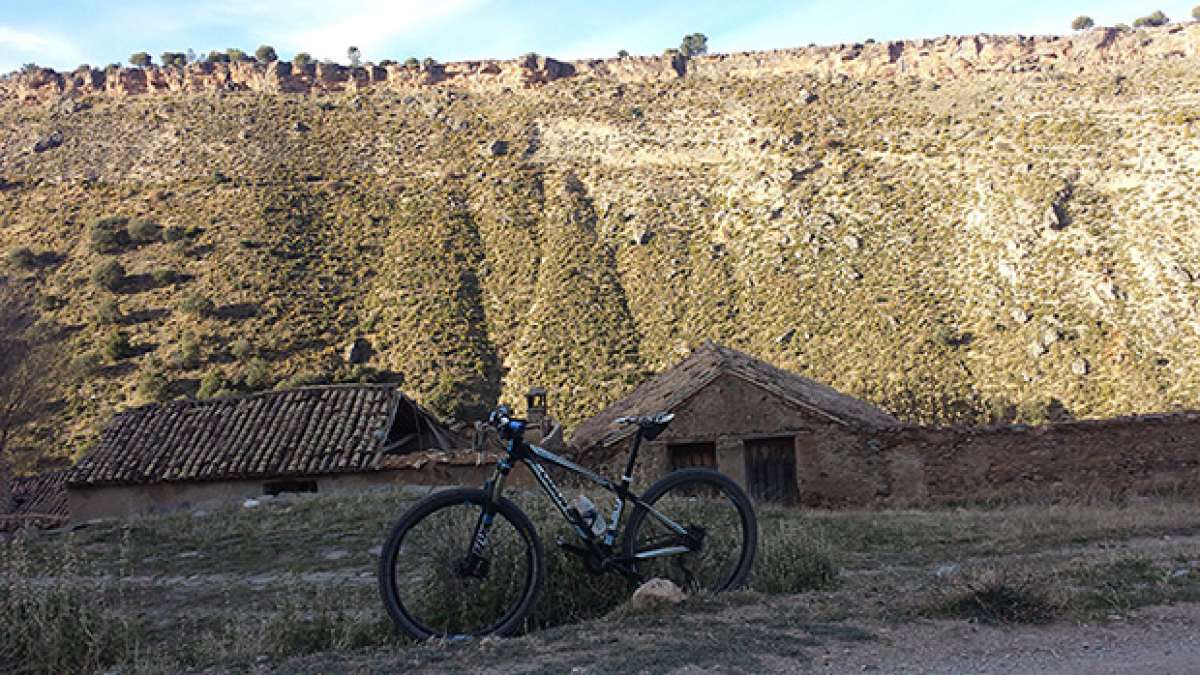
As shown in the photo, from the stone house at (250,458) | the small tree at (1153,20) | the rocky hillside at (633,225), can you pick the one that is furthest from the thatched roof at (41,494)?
the small tree at (1153,20)

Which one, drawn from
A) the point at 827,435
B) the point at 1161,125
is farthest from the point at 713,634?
the point at 1161,125

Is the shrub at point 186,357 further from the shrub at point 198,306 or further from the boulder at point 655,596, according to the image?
the boulder at point 655,596

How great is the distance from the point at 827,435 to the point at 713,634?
47.4 ft

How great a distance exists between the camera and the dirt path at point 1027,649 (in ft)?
15.4

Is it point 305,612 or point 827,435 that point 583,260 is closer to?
point 827,435

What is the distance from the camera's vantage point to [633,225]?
48.9m

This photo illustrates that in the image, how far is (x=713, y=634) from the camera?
17.7 feet

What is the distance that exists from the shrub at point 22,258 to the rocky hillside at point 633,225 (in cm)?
23

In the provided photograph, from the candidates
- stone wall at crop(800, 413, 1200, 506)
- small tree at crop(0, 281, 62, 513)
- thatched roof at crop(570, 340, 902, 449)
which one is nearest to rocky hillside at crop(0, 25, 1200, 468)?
small tree at crop(0, 281, 62, 513)

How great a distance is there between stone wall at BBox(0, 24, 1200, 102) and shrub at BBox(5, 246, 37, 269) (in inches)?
781

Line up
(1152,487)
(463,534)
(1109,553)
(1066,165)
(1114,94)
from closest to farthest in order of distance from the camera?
(463,534) → (1109,553) → (1152,487) → (1066,165) → (1114,94)

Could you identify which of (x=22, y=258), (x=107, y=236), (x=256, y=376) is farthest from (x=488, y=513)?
(x=22, y=258)

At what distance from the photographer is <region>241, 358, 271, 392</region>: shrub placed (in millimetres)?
39656

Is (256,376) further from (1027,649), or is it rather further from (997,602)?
(1027,649)
